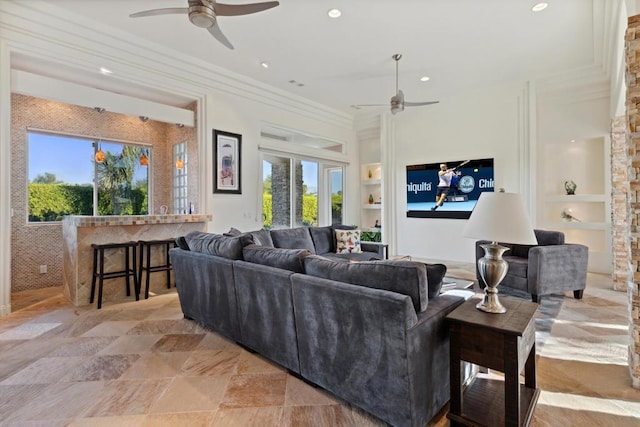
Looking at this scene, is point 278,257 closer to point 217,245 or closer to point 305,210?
point 217,245

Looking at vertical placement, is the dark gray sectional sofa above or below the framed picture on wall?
below

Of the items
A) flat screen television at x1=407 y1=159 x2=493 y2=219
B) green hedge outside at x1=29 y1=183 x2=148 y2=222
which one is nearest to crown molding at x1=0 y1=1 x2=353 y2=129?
green hedge outside at x1=29 y1=183 x2=148 y2=222

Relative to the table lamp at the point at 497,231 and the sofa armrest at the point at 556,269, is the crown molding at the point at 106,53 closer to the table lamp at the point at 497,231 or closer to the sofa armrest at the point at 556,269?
the table lamp at the point at 497,231

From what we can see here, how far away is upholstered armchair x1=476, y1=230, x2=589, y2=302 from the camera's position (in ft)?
12.4

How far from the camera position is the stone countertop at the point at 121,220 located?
3.87 meters

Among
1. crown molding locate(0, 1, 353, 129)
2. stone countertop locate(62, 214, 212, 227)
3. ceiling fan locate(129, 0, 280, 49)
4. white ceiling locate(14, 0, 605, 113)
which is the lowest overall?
stone countertop locate(62, 214, 212, 227)

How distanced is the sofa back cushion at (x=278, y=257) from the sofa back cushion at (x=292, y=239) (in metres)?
1.90

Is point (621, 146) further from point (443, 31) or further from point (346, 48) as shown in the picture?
point (346, 48)

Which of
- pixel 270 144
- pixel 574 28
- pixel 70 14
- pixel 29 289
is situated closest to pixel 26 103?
pixel 70 14

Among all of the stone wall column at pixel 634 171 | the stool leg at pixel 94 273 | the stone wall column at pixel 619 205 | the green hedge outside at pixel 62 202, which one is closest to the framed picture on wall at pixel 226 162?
the stool leg at pixel 94 273

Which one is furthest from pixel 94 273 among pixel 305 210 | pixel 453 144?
pixel 453 144

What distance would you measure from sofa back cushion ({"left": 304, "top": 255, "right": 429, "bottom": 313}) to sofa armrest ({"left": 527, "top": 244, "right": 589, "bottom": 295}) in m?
2.82

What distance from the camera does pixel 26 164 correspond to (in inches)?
190

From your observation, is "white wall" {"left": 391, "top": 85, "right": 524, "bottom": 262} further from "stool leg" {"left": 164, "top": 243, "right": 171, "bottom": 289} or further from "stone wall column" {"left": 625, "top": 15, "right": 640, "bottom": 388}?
"stool leg" {"left": 164, "top": 243, "right": 171, "bottom": 289}
